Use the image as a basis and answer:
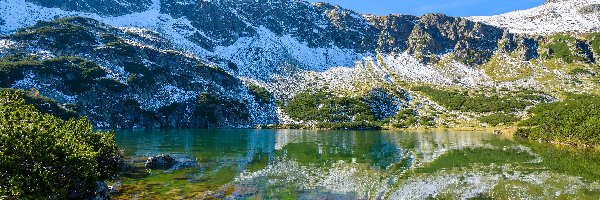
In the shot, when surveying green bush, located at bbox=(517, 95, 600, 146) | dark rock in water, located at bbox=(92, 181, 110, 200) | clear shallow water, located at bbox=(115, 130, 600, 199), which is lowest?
clear shallow water, located at bbox=(115, 130, 600, 199)

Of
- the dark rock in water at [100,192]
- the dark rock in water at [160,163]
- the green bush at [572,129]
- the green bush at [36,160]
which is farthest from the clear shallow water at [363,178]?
the green bush at [572,129]

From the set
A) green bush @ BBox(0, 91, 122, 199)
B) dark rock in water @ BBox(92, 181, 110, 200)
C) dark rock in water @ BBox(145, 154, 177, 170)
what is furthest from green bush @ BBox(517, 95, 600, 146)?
green bush @ BBox(0, 91, 122, 199)

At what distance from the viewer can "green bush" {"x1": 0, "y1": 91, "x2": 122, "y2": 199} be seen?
77.9 feet

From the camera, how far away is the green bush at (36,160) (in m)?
23.8

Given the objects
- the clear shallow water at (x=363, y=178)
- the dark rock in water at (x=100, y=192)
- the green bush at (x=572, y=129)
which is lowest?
the clear shallow water at (x=363, y=178)

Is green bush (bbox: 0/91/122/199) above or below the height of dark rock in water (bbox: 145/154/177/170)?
above

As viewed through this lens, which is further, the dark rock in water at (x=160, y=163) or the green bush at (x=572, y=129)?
the green bush at (x=572, y=129)

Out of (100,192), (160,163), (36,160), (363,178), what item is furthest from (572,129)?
(36,160)

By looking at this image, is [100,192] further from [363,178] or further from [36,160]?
[363,178]

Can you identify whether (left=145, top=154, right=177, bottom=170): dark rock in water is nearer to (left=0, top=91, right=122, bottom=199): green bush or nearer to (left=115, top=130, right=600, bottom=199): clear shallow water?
(left=115, top=130, right=600, bottom=199): clear shallow water

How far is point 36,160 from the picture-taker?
26094 millimetres

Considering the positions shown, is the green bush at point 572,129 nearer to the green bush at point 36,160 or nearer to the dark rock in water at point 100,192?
the dark rock in water at point 100,192

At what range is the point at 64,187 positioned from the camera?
2830 cm

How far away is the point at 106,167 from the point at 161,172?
16.7m
